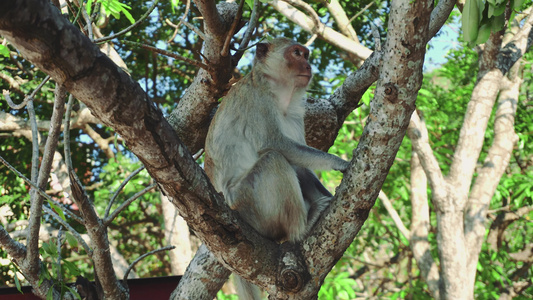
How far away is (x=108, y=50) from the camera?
19.9 feet

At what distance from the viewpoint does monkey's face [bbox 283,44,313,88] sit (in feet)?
12.8

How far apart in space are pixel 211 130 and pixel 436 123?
6.77 meters

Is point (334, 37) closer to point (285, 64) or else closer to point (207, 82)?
point (285, 64)

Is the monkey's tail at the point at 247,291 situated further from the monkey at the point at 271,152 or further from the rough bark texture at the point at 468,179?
the rough bark texture at the point at 468,179

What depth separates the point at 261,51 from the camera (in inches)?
158

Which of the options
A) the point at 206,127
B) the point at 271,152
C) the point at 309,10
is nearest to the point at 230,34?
the point at 271,152

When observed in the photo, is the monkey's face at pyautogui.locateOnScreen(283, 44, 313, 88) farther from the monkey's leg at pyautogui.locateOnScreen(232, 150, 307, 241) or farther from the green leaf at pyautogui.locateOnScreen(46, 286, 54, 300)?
the green leaf at pyautogui.locateOnScreen(46, 286, 54, 300)

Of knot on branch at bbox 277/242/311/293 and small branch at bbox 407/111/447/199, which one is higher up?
small branch at bbox 407/111/447/199

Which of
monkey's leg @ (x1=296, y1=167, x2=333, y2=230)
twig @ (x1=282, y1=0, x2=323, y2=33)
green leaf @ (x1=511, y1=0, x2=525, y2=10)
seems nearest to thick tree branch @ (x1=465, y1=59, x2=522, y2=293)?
twig @ (x1=282, y1=0, x2=323, y2=33)

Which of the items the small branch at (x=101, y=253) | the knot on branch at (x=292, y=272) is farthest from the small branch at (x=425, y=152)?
the small branch at (x=101, y=253)

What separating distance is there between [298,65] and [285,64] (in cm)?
9

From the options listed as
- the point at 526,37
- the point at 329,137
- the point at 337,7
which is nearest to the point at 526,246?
the point at 526,37

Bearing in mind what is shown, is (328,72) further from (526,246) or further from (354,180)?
(354,180)

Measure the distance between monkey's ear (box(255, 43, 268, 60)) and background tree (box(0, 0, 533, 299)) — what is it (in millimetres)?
419
